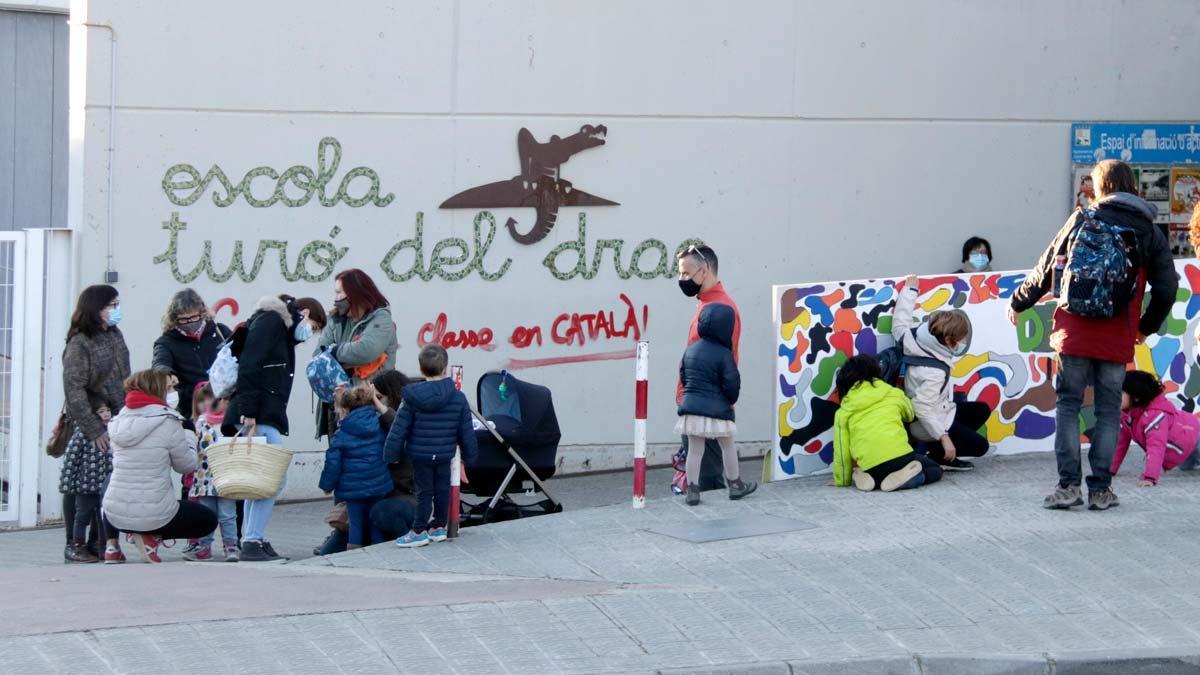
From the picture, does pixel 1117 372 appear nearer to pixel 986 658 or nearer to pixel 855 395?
pixel 855 395

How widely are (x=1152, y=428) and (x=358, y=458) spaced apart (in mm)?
4672

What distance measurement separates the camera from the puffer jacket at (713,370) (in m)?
9.30

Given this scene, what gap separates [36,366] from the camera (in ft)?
36.1

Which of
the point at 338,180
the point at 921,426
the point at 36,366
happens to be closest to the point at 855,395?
the point at 921,426

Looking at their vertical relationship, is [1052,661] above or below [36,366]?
below

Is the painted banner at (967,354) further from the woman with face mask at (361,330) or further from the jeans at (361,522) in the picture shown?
the jeans at (361,522)

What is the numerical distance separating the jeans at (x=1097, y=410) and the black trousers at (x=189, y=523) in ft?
15.7

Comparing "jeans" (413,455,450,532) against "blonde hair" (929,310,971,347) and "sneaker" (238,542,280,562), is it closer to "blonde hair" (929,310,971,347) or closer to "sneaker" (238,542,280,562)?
"sneaker" (238,542,280,562)

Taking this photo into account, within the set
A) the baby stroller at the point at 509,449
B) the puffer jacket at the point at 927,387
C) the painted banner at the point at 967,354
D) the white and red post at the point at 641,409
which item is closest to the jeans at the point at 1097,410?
the puffer jacket at the point at 927,387

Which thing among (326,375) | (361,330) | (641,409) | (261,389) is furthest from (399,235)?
(641,409)

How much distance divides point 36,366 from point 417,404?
3812 millimetres

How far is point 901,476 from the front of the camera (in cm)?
Answer: 958

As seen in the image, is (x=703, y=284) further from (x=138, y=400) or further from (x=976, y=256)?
(x=976, y=256)

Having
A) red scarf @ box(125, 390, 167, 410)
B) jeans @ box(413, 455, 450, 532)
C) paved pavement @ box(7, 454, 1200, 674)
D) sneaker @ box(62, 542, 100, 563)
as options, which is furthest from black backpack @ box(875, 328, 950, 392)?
sneaker @ box(62, 542, 100, 563)
